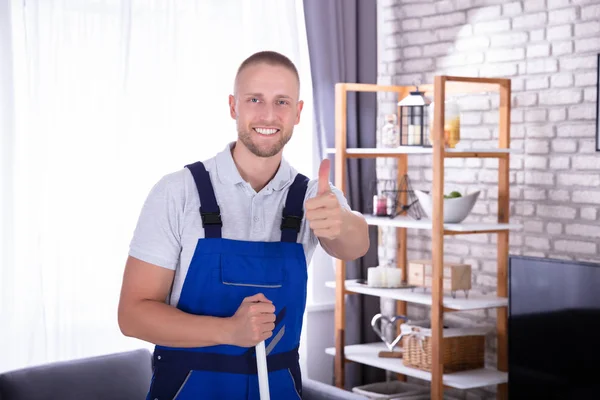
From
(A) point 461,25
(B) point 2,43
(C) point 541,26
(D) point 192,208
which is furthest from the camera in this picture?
(A) point 461,25

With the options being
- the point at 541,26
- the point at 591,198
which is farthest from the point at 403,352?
the point at 541,26

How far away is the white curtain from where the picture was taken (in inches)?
154

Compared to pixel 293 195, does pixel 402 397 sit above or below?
below

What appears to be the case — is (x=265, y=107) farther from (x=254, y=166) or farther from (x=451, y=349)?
(x=451, y=349)

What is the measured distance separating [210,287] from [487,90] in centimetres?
A: 262

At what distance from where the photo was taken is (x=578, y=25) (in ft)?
13.0

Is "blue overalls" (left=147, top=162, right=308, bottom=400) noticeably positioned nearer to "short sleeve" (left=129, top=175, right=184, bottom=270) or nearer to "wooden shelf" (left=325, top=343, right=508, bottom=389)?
"short sleeve" (left=129, top=175, right=184, bottom=270)

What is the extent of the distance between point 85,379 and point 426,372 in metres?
1.60

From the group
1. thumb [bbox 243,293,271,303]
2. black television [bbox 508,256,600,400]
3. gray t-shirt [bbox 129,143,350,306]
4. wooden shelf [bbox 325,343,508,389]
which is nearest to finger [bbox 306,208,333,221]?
thumb [bbox 243,293,271,303]

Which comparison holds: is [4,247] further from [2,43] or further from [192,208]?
[192,208]

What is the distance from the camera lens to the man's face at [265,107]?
6.64 ft

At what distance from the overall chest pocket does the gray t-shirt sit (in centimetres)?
6

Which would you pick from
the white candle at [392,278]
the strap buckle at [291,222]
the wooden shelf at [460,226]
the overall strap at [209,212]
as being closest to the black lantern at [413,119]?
the wooden shelf at [460,226]

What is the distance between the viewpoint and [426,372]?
13.7 feet
